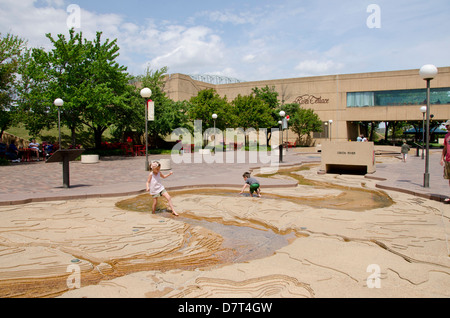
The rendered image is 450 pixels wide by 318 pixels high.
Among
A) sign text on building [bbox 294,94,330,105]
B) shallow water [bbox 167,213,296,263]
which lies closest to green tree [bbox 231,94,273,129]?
sign text on building [bbox 294,94,330,105]

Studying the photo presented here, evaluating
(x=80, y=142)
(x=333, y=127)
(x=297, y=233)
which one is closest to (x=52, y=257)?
(x=297, y=233)

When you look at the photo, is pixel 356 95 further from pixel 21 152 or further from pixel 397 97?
pixel 21 152

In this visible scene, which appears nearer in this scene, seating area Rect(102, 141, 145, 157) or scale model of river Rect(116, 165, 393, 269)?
scale model of river Rect(116, 165, 393, 269)

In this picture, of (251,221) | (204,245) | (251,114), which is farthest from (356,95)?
(204,245)

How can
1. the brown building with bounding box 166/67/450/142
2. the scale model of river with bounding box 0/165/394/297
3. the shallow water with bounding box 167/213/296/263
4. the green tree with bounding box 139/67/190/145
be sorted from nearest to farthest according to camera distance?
the scale model of river with bounding box 0/165/394/297, the shallow water with bounding box 167/213/296/263, the green tree with bounding box 139/67/190/145, the brown building with bounding box 166/67/450/142

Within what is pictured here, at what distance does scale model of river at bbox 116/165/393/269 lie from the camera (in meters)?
5.24

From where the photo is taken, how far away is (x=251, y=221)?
23.4ft

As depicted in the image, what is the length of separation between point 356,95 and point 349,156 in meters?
34.3

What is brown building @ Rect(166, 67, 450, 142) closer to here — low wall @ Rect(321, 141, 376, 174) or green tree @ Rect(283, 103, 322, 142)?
green tree @ Rect(283, 103, 322, 142)

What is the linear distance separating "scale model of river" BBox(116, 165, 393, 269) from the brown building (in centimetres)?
3467

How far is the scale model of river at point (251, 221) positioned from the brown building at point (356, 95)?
3467cm
